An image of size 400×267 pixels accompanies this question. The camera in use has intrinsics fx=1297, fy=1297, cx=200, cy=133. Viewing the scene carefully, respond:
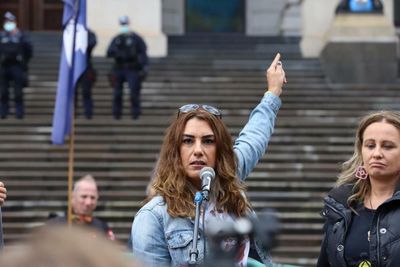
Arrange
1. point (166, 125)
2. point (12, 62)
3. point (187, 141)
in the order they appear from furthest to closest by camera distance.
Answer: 1. point (12, 62)
2. point (166, 125)
3. point (187, 141)

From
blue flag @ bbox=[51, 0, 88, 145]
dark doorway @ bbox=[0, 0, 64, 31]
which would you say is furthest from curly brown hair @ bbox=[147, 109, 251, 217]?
dark doorway @ bbox=[0, 0, 64, 31]

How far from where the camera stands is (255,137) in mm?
5090

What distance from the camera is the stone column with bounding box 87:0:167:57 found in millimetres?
24484

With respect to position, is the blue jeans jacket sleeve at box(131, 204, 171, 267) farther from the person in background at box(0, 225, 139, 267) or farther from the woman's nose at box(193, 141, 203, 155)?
the person in background at box(0, 225, 139, 267)

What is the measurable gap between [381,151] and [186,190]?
886 mm

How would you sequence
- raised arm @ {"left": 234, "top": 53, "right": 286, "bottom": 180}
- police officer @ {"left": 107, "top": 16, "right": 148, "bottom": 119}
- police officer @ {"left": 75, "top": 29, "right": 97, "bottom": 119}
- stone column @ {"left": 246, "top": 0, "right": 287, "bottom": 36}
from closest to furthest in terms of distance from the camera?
raised arm @ {"left": 234, "top": 53, "right": 286, "bottom": 180}
police officer @ {"left": 75, "top": 29, "right": 97, "bottom": 119}
police officer @ {"left": 107, "top": 16, "right": 148, "bottom": 119}
stone column @ {"left": 246, "top": 0, "right": 287, "bottom": 36}

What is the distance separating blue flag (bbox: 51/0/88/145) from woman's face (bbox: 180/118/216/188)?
8144 mm

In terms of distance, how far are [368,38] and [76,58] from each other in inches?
429

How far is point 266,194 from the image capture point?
16156 millimetres

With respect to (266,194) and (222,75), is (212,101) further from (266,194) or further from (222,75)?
(266,194)

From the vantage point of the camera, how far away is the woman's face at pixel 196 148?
4668mm

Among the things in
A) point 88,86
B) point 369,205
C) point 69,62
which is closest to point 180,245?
point 369,205

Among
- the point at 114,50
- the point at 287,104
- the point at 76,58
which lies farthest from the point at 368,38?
the point at 76,58

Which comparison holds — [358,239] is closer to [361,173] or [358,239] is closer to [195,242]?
[361,173]
